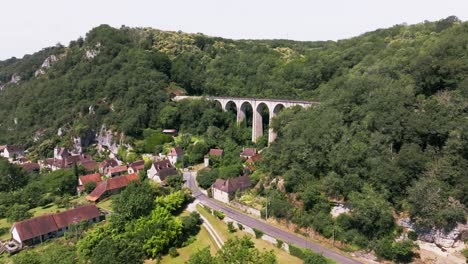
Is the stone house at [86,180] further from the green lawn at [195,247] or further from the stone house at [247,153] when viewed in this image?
the green lawn at [195,247]

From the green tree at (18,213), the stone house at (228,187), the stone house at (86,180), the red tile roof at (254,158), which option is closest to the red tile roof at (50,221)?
the green tree at (18,213)

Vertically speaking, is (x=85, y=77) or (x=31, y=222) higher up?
(x=85, y=77)

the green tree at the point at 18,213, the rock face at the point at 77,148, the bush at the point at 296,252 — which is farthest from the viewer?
the rock face at the point at 77,148

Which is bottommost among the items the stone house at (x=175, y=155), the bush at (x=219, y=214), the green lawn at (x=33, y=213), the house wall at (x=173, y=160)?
the green lawn at (x=33, y=213)

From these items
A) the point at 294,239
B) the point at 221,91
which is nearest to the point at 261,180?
the point at 294,239

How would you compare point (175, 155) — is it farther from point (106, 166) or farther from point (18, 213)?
point (18, 213)

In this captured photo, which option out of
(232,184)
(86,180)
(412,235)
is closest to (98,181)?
(86,180)

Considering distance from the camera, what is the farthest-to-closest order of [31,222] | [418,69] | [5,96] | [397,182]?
[5,96] < [418,69] < [31,222] < [397,182]

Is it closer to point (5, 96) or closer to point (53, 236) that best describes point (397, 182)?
point (53, 236)
